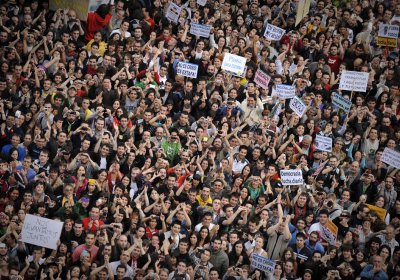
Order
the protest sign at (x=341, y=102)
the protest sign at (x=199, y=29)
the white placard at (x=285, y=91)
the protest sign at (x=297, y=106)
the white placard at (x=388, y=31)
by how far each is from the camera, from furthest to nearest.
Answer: the white placard at (x=388, y=31), the protest sign at (x=199, y=29), the protest sign at (x=341, y=102), the white placard at (x=285, y=91), the protest sign at (x=297, y=106)

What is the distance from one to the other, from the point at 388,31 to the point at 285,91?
247cm

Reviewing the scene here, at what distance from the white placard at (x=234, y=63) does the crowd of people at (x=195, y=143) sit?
6.7 inches

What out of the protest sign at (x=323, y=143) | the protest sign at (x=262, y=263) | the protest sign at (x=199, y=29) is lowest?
the protest sign at (x=262, y=263)

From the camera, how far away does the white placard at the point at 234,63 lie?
20266mm

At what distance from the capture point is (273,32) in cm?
2123

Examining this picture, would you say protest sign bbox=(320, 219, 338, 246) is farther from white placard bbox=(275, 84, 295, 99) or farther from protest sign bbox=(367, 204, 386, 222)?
white placard bbox=(275, 84, 295, 99)

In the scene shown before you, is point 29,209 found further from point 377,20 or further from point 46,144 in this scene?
point 377,20

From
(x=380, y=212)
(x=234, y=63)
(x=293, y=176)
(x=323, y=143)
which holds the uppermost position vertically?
(x=234, y=63)

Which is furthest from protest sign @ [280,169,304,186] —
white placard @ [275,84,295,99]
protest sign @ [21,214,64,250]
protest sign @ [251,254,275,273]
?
protest sign @ [21,214,64,250]

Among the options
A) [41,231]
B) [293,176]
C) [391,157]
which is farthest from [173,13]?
[41,231]

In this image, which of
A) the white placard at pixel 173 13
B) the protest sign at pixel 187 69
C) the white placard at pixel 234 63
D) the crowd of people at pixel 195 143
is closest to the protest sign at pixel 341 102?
the crowd of people at pixel 195 143

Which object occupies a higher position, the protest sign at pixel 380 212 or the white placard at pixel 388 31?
the white placard at pixel 388 31

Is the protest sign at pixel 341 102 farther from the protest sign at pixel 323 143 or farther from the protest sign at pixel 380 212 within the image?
the protest sign at pixel 380 212

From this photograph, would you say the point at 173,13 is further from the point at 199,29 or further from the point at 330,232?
the point at 330,232
